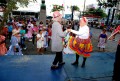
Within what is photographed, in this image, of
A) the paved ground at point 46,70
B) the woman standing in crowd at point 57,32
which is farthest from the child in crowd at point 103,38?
the woman standing in crowd at point 57,32

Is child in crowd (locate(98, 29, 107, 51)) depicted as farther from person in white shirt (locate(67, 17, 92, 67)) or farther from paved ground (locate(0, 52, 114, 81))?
person in white shirt (locate(67, 17, 92, 67))

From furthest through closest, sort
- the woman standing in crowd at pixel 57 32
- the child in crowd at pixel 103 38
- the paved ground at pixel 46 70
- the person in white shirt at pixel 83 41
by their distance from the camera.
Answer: the child in crowd at pixel 103 38, the person in white shirt at pixel 83 41, the woman standing in crowd at pixel 57 32, the paved ground at pixel 46 70

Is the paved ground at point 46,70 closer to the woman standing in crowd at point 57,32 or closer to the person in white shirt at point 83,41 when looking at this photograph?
the person in white shirt at point 83,41

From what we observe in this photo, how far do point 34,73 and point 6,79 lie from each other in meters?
0.73

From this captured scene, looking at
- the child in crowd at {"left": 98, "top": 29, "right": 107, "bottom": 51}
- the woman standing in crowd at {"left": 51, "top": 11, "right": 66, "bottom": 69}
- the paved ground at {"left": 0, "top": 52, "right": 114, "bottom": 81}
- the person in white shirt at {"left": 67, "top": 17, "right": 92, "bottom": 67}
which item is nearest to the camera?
the paved ground at {"left": 0, "top": 52, "right": 114, "bottom": 81}

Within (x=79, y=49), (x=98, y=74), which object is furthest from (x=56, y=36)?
(x=98, y=74)

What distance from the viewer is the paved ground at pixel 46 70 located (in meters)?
4.70

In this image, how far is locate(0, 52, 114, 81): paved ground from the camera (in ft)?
15.4

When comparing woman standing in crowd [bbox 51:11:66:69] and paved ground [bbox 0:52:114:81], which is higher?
woman standing in crowd [bbox 51:11:66:69]

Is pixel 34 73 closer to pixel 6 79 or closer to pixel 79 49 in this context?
pixel 6 79

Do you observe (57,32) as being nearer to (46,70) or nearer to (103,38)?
(46,70)

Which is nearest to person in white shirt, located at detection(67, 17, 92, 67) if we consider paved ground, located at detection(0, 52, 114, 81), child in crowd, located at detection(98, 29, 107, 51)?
paved ground, located at detection(0, 52, 114, 81)

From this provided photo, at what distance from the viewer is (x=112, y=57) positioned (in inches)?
283

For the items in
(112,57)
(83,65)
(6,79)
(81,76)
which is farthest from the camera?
(112,57)
